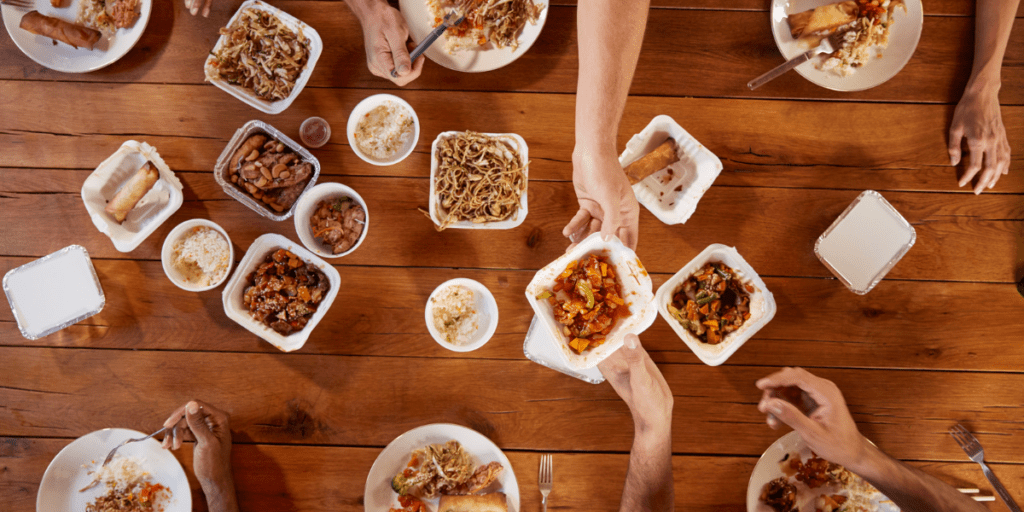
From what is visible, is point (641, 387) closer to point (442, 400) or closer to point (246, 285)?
point (442, 400)

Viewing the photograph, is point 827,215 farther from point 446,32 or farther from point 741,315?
point 446,32

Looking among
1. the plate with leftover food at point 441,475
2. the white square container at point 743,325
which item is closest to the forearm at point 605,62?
the white square container at point 743,325

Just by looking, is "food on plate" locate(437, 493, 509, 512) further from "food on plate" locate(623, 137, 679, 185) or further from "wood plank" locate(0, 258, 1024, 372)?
"food on plate" locate(623, 137, 679, 185)

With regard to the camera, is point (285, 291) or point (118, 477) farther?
point (118, 477)

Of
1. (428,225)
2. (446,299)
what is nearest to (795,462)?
(446,299)

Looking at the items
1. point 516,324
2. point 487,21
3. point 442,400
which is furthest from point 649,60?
point 442,400
